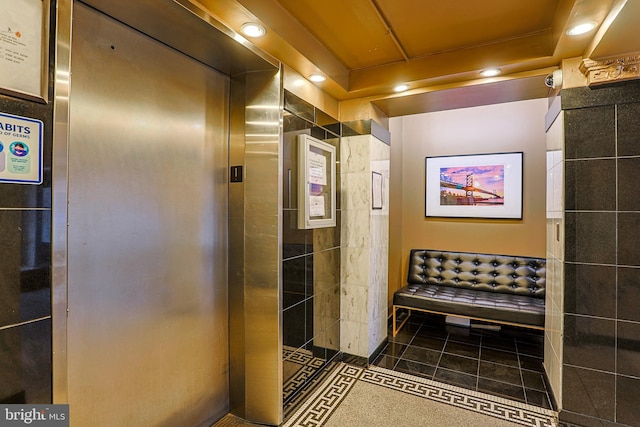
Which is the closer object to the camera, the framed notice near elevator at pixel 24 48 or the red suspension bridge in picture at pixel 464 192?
the framed notice near elevator at pixel 24 48

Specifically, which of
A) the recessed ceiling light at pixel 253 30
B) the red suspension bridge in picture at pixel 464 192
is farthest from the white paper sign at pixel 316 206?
the red suspension bridge in picture at pixel 464 192

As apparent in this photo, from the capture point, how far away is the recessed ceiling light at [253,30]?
1.75 m

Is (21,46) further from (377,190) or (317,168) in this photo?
(377,190)

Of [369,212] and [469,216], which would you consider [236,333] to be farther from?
[469,216]

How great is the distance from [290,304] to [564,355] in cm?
188

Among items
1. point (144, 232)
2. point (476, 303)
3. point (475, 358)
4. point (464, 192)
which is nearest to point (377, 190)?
point (476, 303)

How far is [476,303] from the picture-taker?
11.4ft

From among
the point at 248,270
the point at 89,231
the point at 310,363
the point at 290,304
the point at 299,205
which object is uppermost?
the point at 299,205

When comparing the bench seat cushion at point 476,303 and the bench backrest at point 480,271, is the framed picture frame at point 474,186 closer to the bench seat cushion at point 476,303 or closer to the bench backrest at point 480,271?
the bench backrest at point 480,271

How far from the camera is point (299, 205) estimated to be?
7.68ft

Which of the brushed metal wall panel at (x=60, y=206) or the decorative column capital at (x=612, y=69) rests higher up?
the decorative column capital at (x=612, y=69)

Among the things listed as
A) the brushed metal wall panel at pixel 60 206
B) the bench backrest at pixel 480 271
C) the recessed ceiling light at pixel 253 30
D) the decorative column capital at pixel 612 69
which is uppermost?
the recessed ceiling light at pixel 253 30

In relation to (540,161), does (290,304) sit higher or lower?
lower

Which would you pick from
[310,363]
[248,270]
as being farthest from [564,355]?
[248,270]
